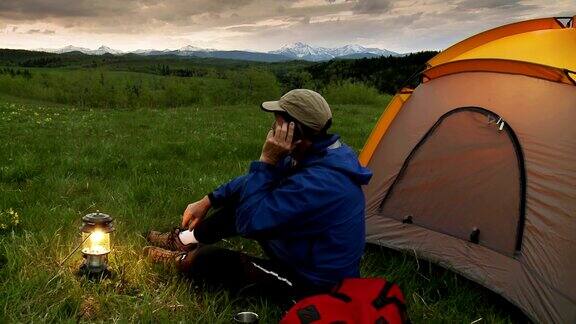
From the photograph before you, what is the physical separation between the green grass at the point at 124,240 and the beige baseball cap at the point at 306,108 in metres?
1.62

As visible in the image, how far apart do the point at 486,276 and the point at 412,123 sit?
1.98m

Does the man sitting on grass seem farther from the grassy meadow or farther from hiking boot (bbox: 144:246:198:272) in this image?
hiking boot (bbox: 144:246:198:272)

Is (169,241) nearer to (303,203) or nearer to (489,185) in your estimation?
(303,203)

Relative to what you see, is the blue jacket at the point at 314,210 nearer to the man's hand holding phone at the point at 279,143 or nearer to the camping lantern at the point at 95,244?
the man's hand holding phone at the point at 279,143

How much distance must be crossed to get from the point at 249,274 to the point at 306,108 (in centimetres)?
153

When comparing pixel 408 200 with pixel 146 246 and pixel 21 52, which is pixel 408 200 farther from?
pixel 21 52

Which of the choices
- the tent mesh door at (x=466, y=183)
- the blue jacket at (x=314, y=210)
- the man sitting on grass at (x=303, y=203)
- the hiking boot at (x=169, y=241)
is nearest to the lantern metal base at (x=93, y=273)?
Answer: the hiking boot at (x=169, y=241)

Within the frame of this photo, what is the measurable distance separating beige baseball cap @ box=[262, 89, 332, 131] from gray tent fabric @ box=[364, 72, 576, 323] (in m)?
2.43

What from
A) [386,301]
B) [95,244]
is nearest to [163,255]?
[95,244]

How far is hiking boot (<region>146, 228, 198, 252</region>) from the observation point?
5113 mm

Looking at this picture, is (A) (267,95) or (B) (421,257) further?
(A) (267,95)

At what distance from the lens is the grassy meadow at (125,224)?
3.98m

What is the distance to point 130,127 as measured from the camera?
1541cm

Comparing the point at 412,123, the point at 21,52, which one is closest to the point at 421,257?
the point at 412,123
